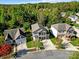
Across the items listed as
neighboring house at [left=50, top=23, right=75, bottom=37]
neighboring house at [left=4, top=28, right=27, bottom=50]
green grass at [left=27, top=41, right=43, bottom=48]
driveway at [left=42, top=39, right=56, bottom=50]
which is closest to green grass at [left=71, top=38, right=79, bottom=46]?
neighboring house at [left=50, top=23, right=75, bottom=37]

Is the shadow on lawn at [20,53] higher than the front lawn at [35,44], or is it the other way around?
the front lawn at [35,44]

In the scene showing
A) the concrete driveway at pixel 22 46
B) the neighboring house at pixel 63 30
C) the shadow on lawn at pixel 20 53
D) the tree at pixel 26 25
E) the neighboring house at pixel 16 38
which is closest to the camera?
the shadow on lawn at pixel 20 53

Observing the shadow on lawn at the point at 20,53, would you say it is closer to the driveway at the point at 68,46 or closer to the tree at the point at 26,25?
the driveway at the point at 68,46

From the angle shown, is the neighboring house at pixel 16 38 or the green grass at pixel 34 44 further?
the neighboring house at pixel 16 38

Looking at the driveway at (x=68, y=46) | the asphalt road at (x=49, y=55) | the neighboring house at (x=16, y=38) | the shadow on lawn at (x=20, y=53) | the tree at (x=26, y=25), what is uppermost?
Answer: the tree at (x=26, y=25)

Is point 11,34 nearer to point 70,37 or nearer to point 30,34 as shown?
point 30,34

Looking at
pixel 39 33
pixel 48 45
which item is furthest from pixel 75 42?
pixel 39 33

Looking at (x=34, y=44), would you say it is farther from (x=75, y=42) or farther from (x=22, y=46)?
(x=75, y=42)

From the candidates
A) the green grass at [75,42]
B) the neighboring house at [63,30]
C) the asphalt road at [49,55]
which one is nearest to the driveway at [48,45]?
the asphalt road at [49,55]

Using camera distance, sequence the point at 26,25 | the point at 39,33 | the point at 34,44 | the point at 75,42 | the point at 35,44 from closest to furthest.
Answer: the point at 35,44, the point at 34,44, the point at 75,42, the point at 39,33, the point at 26,25

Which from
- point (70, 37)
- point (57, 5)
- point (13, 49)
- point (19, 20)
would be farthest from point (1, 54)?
point (57, 5)

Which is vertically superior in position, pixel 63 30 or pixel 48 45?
pixel 63 30

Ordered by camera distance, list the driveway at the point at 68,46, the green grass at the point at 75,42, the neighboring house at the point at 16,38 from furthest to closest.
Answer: the green grass at the point at 75,42 < the neighboring house at the point at 16,38 < the driveway at the point at 68,46
